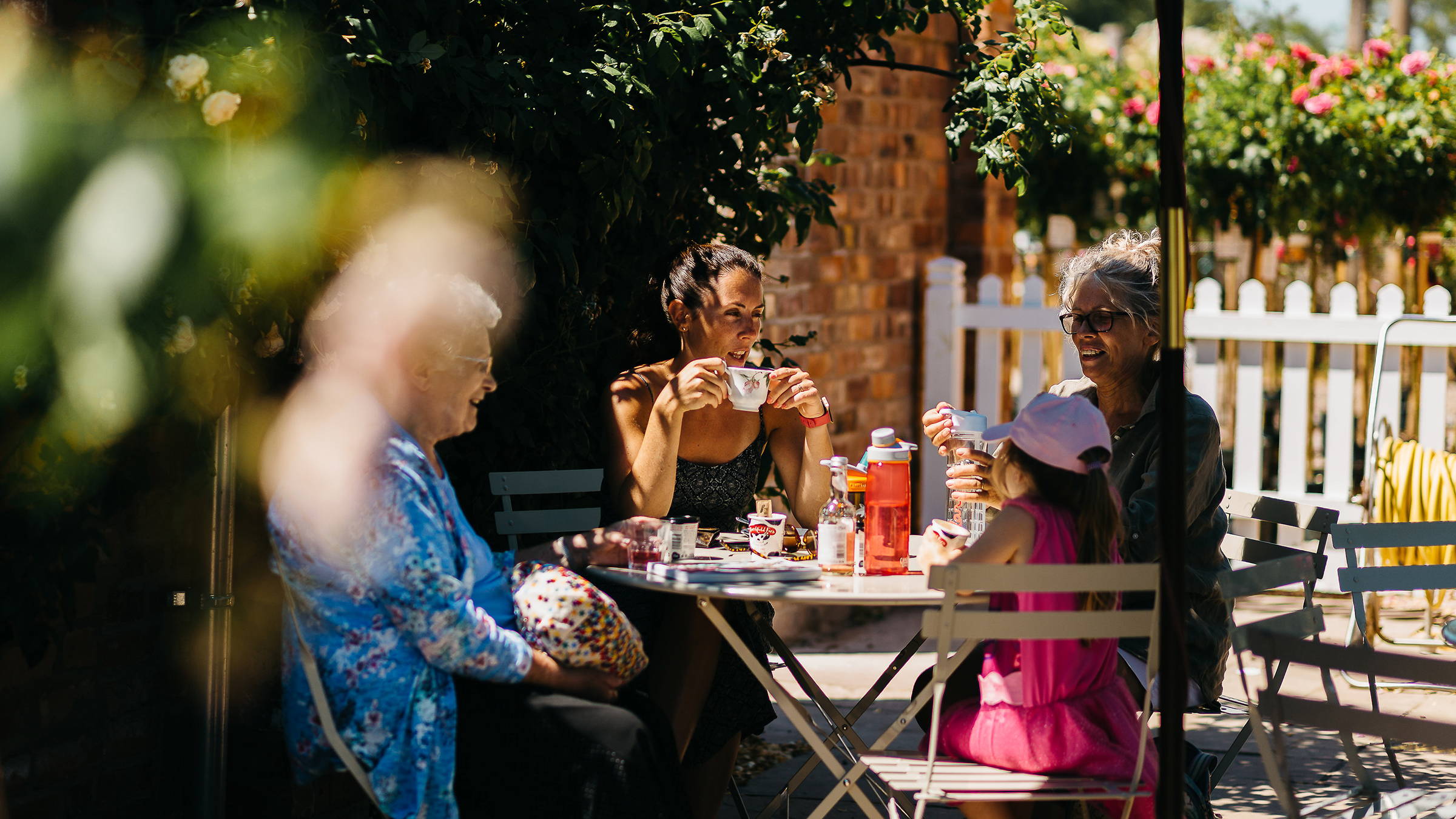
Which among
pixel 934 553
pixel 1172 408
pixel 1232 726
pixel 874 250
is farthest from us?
pixel 874 250

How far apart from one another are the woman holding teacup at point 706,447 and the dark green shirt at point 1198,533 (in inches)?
29.6

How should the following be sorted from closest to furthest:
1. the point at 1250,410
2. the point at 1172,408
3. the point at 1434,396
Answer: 1. the point at 1172,408
2. the point at 1434,396
3. the point at 1250,410

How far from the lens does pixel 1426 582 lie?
11.1 ft

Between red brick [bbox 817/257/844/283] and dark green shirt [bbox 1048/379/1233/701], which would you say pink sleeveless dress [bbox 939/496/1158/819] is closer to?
dark green shirt [bbox 1048/379/1233/701]

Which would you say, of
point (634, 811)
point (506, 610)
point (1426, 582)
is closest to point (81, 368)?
point (506, 610)

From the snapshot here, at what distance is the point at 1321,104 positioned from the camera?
8.45 m

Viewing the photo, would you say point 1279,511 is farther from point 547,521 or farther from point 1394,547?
point 547,521

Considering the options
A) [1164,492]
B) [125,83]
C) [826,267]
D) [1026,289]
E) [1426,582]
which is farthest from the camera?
[1026,289]

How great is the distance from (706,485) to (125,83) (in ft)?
5.45

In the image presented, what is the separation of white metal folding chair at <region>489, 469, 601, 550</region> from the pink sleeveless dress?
115 centimetres

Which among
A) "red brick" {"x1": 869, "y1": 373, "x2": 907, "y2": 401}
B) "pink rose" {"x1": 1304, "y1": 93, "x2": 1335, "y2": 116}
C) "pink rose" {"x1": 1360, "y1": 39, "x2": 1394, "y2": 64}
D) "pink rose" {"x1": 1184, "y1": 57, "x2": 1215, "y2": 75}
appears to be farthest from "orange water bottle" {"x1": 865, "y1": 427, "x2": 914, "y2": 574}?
"pink rose" {"x1": 1184, "y1": 57, "x2": 1215, "y2": 75}

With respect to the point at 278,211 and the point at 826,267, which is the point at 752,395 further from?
the point at 826,267

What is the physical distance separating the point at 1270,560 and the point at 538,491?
167 cm

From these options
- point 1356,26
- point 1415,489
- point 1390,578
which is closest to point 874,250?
point 1415,489
